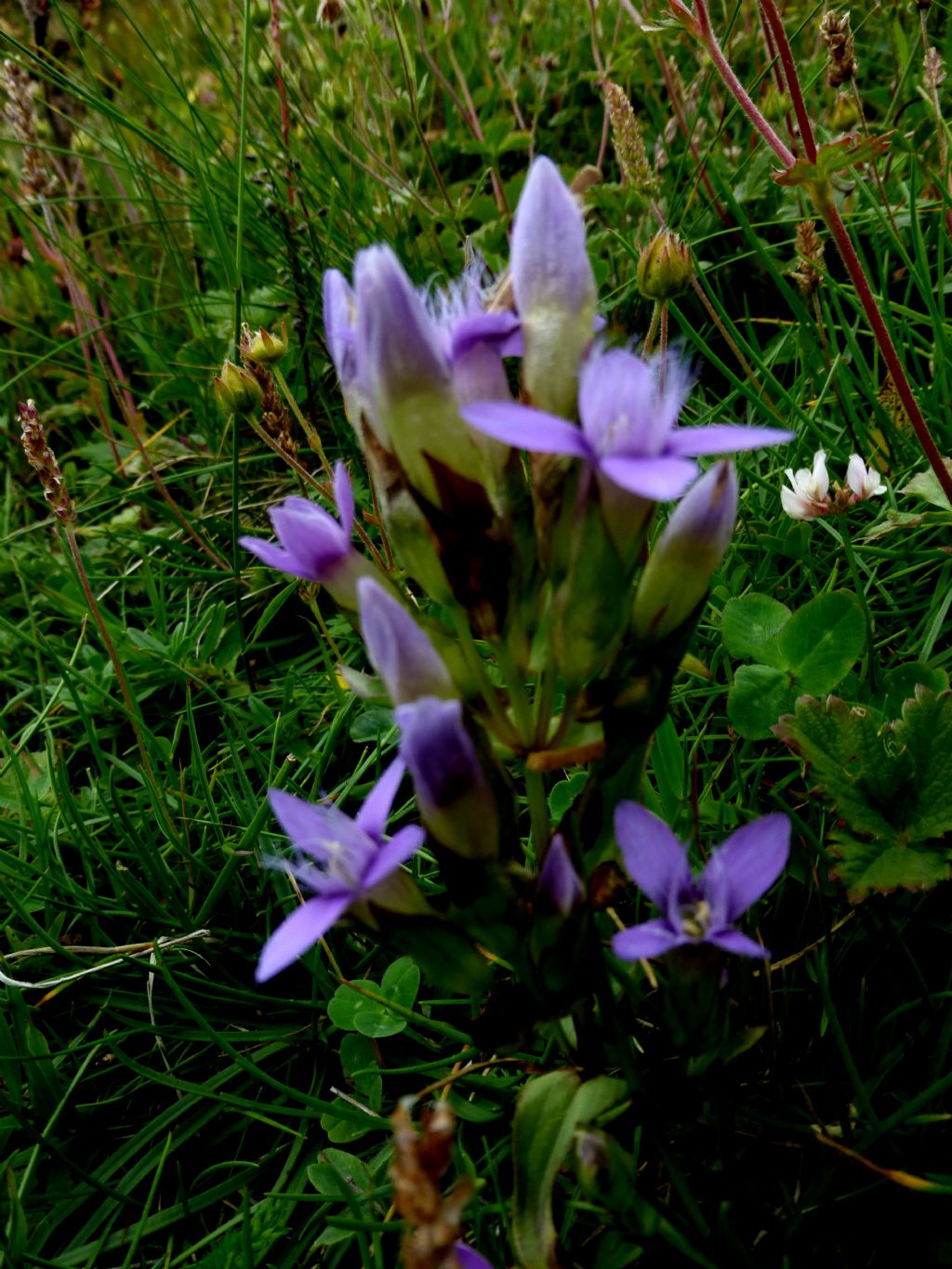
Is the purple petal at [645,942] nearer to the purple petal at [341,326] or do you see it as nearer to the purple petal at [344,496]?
the purple petal at [344,496]

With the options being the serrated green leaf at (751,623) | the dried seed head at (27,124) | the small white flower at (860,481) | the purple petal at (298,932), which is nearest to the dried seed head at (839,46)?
the small white flower at (860,481)

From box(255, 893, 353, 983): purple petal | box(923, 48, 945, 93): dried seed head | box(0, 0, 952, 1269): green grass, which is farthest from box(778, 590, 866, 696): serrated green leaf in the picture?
box(923, 48, 945, 93): dried seed head

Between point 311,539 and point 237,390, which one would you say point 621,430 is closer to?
point 311,539

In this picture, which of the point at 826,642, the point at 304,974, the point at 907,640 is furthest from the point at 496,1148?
the point at 907,640

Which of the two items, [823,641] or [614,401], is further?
[823,641]

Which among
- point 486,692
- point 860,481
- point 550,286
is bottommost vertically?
point 860,481

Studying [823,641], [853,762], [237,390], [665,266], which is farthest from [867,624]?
[237,390]
